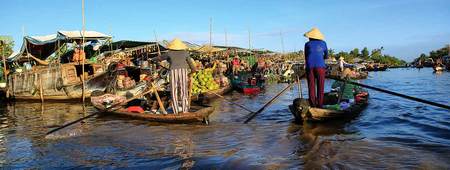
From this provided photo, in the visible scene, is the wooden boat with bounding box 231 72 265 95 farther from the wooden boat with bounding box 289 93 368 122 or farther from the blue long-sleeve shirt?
the blue long-sleeve shirt

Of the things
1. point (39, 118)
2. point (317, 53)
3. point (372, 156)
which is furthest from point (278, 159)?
point (39, 118)

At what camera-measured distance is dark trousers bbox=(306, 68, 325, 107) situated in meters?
8.27

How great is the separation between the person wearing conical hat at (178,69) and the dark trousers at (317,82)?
2469 mm

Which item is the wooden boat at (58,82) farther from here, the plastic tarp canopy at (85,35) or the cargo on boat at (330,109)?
the cargo on boat at (330,109)

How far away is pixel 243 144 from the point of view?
684 centimetres

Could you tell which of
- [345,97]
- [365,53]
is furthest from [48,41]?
[365,53]

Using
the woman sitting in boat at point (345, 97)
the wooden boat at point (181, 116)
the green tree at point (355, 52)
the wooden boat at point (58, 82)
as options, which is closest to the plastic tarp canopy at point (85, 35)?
the wooden boat at point (58, 82)

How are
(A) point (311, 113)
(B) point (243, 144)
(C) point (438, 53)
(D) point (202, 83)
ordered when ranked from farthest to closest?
(C) point (438, 53) → (D) point (202, 83) → (A) point (311, 113) → (B) point (243, 144)

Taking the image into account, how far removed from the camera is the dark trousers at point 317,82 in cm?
827

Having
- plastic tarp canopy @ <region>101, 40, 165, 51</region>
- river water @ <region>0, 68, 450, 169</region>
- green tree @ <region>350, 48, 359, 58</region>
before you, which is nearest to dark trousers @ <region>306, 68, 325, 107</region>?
river water @ <region>0, 68, 450, 169</region>

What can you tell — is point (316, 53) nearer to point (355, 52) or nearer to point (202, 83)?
point (202, 83)

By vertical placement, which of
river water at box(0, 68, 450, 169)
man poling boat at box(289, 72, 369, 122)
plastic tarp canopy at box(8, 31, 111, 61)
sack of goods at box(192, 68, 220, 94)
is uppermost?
plastic tarp canopy at box(8, 31, 111, 61)

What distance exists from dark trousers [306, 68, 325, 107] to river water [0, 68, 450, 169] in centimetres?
53

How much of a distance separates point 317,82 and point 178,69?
9.66 ft
